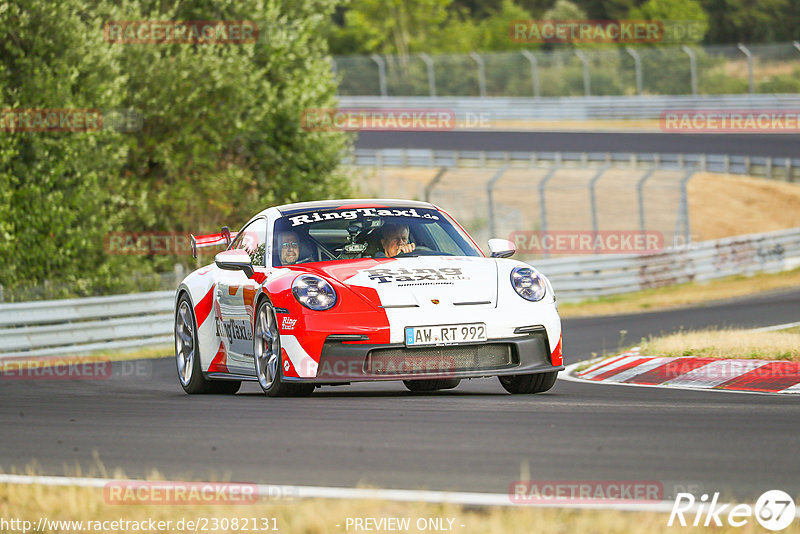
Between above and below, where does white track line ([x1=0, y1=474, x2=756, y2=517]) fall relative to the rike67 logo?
below

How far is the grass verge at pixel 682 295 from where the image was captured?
76.6 ft

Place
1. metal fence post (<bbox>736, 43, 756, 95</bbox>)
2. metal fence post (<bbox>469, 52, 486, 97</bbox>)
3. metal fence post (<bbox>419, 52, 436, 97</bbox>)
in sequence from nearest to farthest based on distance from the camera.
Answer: metal fence post (<bbox>736, 43, 756, 95</bbox>) → metal fence post (<bbox>469, 52, 486, 97</bbox>) → metal fence post (<bbox>419, 52, 436, 97</bbox>)

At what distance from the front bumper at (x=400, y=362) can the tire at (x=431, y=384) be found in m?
1.47

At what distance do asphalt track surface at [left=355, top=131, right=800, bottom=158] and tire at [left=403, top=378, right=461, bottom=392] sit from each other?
2955 centimetres

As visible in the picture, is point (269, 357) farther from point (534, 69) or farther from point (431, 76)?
point (431, 76)

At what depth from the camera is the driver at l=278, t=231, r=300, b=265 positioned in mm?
9516

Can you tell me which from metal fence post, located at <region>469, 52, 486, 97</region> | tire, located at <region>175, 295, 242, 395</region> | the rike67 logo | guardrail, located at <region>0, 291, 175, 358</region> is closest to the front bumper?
tire, located at <region>175, 295, 242, 395</region>

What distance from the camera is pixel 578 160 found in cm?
3941

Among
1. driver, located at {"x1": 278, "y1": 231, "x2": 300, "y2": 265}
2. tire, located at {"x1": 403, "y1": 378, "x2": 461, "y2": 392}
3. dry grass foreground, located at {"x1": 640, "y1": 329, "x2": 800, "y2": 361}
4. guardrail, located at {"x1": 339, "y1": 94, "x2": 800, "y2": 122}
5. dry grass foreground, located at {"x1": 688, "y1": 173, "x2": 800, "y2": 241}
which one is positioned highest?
driver, located at {"x1": 278, "y1": 231, "x2": 300, "y2": 265}

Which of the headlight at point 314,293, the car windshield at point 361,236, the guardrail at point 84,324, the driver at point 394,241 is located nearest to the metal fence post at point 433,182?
the guardrail at point 84,324

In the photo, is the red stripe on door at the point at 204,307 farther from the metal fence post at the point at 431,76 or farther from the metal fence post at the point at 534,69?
the metal fence post at the point at 431,76

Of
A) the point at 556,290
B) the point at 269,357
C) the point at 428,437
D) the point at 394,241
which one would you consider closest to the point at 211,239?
the point at 394,241

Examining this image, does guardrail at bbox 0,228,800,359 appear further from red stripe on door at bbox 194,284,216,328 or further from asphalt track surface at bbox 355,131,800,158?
asphalt track surface at bbox 355,131,800,158

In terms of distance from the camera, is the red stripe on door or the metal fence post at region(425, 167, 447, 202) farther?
the metal fence post at region(425, 167, 447, 202)
